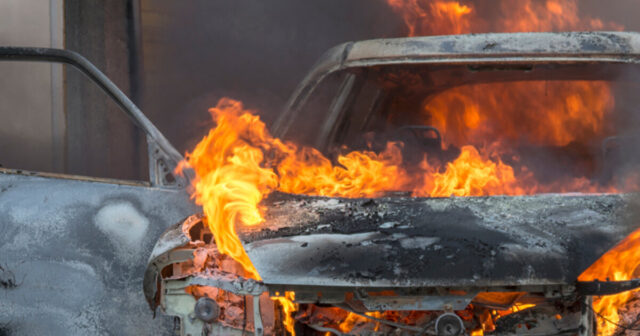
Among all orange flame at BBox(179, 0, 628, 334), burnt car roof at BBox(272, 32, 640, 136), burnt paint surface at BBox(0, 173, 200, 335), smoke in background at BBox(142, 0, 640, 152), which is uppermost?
smoke in background at BBox(142, 0, 640, 152)

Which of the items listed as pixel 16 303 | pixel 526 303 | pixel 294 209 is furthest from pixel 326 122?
pixel 16 303

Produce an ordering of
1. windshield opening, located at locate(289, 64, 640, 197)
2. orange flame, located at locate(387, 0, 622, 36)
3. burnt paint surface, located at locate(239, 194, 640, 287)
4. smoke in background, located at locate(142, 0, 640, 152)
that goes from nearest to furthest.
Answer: burnt paint surface, located at locate(239, 194, 640, 287) → windshield opening, located at locate(289, 64, 640, 197) → smoke in background, located at locate(142, 0, 640, 152) → orange flame, located at locate(387, 0, 622, 36)

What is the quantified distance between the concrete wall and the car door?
2.75 metres

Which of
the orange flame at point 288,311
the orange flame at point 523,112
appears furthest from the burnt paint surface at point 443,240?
the orange flame at point 523,112

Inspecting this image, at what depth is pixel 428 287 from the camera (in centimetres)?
220

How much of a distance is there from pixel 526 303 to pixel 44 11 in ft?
18.0

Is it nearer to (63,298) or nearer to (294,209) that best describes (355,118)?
(294,209)

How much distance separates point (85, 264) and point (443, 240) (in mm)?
1868

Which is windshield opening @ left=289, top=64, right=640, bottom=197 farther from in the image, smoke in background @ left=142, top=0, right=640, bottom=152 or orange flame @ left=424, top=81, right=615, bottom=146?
smoke in background @ left=142, top=0, right=640, bottom=152

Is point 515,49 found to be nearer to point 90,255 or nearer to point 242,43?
point 90,255

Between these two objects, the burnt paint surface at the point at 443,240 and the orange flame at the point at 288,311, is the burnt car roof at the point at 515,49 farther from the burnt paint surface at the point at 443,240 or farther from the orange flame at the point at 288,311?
the orange flame at the point at 288,311

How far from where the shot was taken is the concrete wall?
19.1ft

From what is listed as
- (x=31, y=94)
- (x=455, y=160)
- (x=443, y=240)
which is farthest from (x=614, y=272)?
(x=31, y=94)

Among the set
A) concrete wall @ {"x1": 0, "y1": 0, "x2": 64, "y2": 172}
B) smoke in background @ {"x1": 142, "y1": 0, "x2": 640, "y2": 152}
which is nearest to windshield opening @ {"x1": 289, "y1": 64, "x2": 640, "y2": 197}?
concrete wall @ {"x1": 0, "y1": 0, "x2": 64, "y2": 172}
